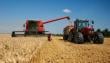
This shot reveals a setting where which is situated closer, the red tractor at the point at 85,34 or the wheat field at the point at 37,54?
the wheat field at the point at 37,54

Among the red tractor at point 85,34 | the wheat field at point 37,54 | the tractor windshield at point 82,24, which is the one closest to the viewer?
the wheat field at point 37,54

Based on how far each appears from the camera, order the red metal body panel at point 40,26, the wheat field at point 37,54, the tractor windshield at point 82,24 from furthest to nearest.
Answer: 1. the red metal body panel at point 40,26
2. the tractor windshield at point 82,24
3. the wheat field at point 37,54

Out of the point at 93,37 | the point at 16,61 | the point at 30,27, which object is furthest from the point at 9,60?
the point at 30,27

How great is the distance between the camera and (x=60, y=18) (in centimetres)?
3509

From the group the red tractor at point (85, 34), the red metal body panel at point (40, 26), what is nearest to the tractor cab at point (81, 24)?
the red tractor at point (85, 34)

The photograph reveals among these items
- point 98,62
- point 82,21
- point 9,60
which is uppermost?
point 82,21

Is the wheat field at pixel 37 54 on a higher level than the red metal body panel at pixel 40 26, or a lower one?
lower

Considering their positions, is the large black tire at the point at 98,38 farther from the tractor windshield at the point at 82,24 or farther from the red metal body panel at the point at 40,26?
the red metal body panel at the point at 40,26

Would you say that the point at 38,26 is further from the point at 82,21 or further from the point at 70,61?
the point at 70,61

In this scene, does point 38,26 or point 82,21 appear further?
point 38,26

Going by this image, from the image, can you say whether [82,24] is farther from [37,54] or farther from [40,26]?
[37,54]

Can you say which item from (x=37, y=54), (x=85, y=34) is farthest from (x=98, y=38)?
(x=37, y=54)

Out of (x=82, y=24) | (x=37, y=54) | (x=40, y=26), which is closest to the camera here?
(x=37, y=54)

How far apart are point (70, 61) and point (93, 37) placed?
12.7m
